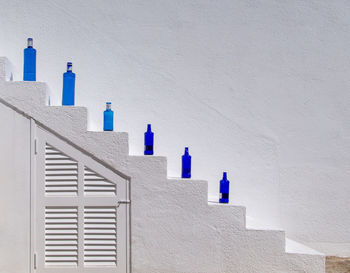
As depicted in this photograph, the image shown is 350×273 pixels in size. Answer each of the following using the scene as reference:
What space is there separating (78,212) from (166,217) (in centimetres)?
67

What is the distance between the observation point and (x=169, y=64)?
12.7 feet

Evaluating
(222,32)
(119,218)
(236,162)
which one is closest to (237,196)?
(236,162)

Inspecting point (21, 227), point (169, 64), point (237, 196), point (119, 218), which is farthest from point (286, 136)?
point (21, 227)

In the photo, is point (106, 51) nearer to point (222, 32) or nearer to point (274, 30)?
point (222, 32)

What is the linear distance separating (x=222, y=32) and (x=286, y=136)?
114 cm

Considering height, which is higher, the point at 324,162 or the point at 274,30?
the point at 274,30

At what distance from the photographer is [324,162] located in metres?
3.91

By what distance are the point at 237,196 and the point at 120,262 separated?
125 cm

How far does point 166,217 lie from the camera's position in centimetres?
318

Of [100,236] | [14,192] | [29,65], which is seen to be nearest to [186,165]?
[100,236]

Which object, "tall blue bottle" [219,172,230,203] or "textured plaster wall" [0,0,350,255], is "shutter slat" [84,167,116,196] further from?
"tall blue bottle" [219,172,230,203]

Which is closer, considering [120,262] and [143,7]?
[120,262]

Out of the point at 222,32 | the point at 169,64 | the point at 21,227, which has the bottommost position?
the point at 21,227

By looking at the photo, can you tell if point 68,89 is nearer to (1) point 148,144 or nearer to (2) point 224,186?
(1) point 148,144
